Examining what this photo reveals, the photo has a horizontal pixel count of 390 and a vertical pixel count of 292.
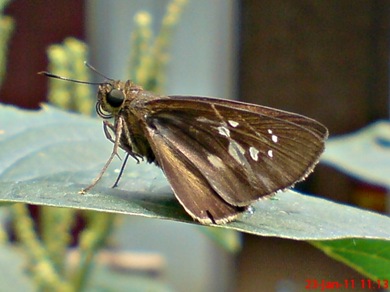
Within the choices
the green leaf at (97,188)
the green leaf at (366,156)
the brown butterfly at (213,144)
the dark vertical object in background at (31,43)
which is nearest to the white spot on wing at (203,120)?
the brown butterfly at (213,144)

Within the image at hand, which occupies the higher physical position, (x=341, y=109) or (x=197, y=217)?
(x=197, y=217)

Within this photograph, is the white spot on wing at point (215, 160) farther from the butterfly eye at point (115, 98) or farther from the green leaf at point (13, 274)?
the green leaf at point (13, 274)

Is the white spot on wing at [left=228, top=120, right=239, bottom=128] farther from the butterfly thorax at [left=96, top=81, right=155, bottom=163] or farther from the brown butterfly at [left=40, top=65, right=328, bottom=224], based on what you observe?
the butterfly thorax at [left=96, top=81, right=155, bottom=163]

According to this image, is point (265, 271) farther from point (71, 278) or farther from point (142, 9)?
point (71, 278)

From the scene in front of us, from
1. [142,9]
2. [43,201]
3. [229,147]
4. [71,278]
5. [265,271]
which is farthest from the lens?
[265,271]

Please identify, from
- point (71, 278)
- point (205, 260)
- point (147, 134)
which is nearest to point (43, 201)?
point (147, 134)

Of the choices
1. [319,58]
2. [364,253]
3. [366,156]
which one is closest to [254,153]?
[364,253]

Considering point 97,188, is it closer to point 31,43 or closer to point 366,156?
point 366,156
